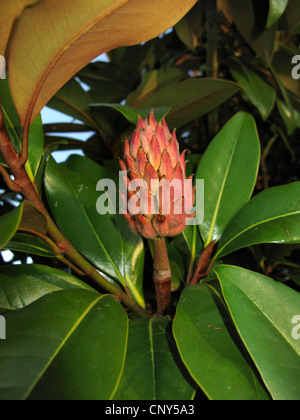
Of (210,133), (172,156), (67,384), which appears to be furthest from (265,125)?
(67,384)

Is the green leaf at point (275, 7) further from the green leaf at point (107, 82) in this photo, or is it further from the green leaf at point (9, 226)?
the green leaf at point (107, 82)

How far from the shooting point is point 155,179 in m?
0.69

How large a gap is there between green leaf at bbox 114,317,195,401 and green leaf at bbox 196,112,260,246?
0.27 m

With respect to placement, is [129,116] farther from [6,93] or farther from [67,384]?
[67,384]

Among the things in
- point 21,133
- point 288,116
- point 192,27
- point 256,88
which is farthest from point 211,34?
point 21,133

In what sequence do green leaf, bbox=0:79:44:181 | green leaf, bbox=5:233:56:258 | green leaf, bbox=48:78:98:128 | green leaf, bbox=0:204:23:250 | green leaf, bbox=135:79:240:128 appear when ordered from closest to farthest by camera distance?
green leaf, bbox=0:204:23:250 → green leaf, bbox=5:233:56:258 → green leaf, bbox=0:79:44:181 → green leaf, bbox=135:79:240:128 → green leaf, bbox=48:78:98:128

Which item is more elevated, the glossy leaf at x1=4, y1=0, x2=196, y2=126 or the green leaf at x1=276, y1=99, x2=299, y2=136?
the green leaf at x1=276, y1=99, x2=299, y2=136

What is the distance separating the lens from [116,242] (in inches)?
36.7

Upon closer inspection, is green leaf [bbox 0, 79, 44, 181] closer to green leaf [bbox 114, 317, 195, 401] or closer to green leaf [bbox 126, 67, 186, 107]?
green leaf [bbox 114, 317, 195, 401]

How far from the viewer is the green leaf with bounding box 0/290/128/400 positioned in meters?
0.57

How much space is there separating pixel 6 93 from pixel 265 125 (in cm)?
130

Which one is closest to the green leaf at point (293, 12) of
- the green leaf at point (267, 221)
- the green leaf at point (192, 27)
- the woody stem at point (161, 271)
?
the green leaf at point (192, 27)

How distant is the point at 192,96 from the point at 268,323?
73 centimetres

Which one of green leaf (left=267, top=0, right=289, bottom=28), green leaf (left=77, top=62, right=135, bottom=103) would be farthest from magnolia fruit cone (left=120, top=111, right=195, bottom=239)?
green leaf (left=77, top=62, right=135, bottom=103)
